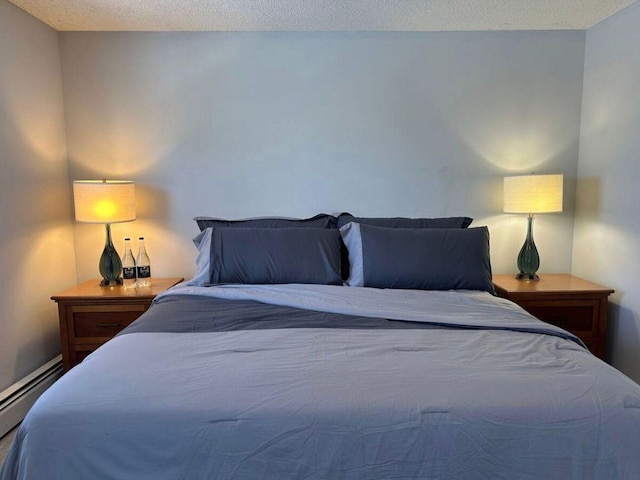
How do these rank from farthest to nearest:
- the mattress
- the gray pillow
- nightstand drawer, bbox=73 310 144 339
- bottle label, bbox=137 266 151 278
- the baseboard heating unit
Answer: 1. bottle label, bbox=137 266 151 278
2. nightstand drawer, bbox=73 310 144 339
3. the gray pillow
4. the baseboard heating unit
5. the mattress

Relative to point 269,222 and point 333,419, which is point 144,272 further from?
point 333,419

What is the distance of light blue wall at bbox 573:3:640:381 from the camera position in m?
2.41

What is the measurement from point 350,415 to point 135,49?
269cm

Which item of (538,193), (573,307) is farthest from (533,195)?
(573,307)

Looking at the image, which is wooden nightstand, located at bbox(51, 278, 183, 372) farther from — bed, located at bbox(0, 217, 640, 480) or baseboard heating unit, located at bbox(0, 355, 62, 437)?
bed, located at bbox(0, 217, 640, 480)

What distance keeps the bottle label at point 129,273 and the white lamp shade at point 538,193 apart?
2439mm

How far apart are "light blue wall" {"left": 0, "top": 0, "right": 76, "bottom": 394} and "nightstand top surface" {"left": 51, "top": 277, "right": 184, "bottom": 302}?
0.23 meters

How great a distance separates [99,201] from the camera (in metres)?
2.50

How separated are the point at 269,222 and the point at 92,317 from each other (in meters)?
1.15

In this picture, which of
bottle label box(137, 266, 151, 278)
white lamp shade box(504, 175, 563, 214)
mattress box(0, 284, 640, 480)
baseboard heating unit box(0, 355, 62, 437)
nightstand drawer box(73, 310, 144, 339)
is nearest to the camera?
mattress box(0, 284, 640, 480)

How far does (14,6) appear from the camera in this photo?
2.33 meters

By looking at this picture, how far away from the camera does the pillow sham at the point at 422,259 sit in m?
2.27

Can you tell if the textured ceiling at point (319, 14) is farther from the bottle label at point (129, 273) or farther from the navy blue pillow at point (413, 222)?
the bottle label at point (129, 273)

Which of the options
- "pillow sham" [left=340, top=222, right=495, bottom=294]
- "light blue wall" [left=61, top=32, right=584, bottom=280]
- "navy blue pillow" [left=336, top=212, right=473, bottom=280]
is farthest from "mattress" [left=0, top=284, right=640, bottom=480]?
"light blue wall" [left=61, top=32, right=584, bottom=280]
